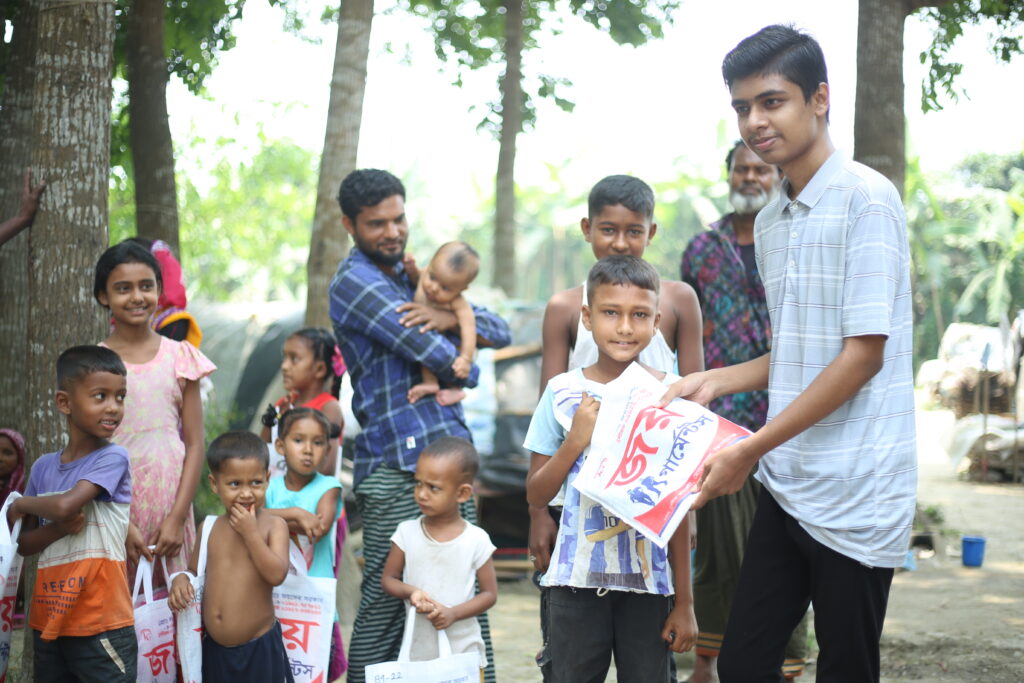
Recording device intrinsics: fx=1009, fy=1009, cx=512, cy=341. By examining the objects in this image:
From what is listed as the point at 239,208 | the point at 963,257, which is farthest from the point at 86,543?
the point at 963,257

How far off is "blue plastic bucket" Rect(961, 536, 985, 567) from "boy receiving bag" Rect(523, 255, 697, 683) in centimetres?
534

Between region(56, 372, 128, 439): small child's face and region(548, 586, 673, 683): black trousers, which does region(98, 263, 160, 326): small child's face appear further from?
region(548, 586, 673, 683): black trousers

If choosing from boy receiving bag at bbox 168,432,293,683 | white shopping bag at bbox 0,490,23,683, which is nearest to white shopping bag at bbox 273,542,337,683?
boy receiving bag at bbox 168,432,293,683

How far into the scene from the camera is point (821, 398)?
241 centimetres

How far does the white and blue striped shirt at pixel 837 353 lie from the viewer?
8.04 feet

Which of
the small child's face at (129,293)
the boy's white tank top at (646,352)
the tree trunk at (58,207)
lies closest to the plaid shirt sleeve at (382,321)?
the boy's white tank top at (646,352)

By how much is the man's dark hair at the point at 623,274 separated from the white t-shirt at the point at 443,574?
1109 mm

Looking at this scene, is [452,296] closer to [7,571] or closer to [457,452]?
[457,452]

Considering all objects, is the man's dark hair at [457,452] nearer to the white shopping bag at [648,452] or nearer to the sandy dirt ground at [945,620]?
the white shopping bag at [648,452]

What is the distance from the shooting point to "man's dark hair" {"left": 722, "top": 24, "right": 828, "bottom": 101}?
101 inches

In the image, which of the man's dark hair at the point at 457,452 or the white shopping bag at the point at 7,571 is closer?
the white shopping bag at the point at 7,571

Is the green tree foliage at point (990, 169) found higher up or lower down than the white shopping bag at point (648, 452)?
higher up

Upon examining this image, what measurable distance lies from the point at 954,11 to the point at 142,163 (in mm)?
5052

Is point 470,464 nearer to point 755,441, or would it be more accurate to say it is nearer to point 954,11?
point 755,441
